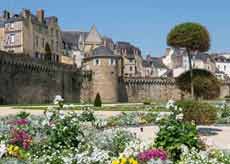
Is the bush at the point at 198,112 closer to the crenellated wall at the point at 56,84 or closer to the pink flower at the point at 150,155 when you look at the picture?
the pink flower at the point at 150,155

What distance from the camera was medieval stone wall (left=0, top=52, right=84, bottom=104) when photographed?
1537 inches

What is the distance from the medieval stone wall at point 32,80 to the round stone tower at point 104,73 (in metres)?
2.34

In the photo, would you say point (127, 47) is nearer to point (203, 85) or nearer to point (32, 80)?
point (32, 80)

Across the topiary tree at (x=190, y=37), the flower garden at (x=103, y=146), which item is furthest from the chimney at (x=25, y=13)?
the flower garden at (x=103, y=146)

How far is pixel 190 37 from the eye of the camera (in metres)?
36.8

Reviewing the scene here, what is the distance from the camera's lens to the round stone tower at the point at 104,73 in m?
50.9

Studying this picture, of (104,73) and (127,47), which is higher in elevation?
(127,47)

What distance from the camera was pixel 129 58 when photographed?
258ft

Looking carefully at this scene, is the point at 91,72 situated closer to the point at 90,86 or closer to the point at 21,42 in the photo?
the point at 90,86

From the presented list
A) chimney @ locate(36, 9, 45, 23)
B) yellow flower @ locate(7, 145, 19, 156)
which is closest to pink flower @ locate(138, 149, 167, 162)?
yellow flower @ locate(7, 145, 19, 156)

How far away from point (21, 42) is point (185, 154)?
48.4m

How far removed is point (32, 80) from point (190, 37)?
16.0 m

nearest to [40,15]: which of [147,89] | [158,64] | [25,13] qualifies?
[25,13]

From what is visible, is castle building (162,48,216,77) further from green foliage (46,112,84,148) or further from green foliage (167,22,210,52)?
green foliage (46,112,84,148)
